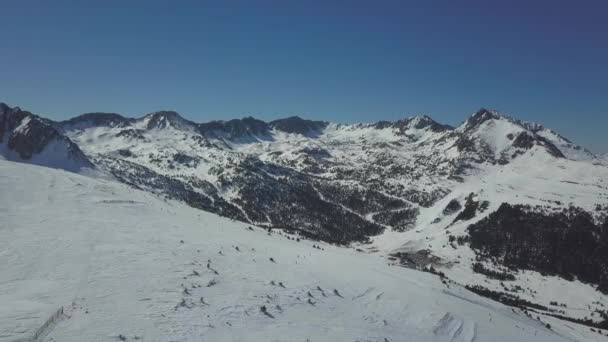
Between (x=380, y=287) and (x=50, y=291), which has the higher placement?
(x=380, y=287)

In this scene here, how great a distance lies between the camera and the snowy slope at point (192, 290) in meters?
19.7

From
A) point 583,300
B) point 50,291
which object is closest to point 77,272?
point 50,291

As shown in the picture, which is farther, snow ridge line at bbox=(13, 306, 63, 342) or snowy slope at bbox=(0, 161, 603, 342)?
snowy slope at bbox=(0, 161, 603, 342)

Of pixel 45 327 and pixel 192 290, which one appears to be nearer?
pixel 45 327

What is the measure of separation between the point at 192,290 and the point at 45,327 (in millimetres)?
8271

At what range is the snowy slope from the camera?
19719 millimetres

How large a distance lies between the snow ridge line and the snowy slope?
0.14 metres

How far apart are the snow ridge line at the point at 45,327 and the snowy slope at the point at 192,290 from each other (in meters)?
0.14

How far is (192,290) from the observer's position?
80.1 feet

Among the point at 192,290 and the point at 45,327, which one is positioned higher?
the point at 192,290

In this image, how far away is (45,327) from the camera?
1755cm

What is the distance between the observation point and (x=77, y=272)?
80.6ft

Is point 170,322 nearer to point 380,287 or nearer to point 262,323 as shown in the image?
point 262,323

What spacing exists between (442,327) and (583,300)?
88.1 metres
